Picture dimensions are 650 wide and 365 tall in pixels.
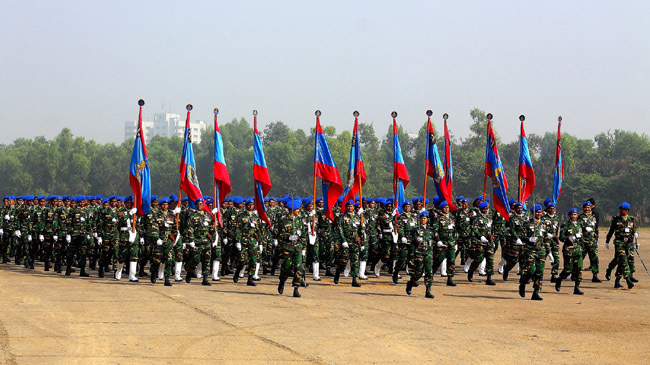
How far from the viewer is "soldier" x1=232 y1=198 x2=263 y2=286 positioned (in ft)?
52.5

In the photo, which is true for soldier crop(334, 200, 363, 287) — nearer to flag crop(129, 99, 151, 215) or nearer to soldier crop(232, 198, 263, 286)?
soldier crop(232, 198, 263, 286)

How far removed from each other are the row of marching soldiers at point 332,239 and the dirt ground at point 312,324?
0.61m

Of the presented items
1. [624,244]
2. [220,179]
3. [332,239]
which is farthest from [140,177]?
[624,244]

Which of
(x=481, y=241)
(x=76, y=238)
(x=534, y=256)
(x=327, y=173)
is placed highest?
(x=327, y=173)

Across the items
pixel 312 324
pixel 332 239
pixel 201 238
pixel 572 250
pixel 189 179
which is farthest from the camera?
pixel 332 239

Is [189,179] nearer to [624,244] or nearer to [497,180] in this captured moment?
[497,180]

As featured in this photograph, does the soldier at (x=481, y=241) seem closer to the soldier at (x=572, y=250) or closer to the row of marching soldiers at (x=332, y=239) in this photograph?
the row of marching soldiers at (x=332, y=239)

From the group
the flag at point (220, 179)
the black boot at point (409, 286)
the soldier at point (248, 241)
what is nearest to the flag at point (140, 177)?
the flag at point (220, 179)

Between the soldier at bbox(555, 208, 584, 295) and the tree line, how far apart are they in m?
46.6

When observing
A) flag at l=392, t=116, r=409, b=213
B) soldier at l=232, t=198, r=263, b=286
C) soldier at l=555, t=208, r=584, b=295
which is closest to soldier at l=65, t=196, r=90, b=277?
soldier at l=232, t=198, r=263, b=286

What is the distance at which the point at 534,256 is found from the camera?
1455 centimetres

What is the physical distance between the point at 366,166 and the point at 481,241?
66.8 metres

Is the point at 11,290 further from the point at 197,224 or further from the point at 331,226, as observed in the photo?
the point at 331,226

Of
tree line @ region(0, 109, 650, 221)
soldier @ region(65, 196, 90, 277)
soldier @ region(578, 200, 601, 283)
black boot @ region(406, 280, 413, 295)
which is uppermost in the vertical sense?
tree line @ region(0, 109, 650, 221)
